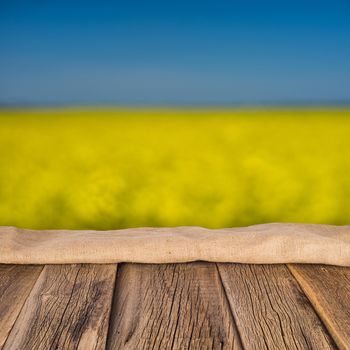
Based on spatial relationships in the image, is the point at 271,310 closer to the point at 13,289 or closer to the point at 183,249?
the point at 183,249

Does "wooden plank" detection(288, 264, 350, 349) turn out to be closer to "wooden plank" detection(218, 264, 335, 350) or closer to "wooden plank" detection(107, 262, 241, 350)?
"wooden plank" detection(218, 264, 335, 350)

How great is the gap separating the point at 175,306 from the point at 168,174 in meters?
0.78

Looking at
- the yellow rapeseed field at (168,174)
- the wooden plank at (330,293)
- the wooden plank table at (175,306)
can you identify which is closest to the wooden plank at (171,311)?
the wooden plank table at (175,306)

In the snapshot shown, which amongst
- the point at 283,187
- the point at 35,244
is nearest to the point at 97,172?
the point at 35,244

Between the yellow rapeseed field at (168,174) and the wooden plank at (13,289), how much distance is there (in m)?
0.43

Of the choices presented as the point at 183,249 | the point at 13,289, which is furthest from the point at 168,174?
the point at 13,289

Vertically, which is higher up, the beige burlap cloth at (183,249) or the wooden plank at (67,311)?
the wooden plank at (67,311)

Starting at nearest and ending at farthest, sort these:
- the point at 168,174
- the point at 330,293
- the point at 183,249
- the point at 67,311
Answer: the point at 67,311, the point at 330,293, the point at 183,249, the point at 168,174

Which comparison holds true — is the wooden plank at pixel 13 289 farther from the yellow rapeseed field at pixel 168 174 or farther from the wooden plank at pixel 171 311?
the yellow rapeseed field at pixel 168 174

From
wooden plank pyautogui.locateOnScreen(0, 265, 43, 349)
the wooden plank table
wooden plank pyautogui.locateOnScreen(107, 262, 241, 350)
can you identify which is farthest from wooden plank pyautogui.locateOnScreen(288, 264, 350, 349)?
wooden plank pyautogui.locateOnScreen(0, 265, 43, 349)

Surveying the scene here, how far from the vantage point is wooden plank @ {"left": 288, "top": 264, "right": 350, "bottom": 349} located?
0.91 m

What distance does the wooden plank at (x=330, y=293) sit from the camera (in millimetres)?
910

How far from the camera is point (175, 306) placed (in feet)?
3.32

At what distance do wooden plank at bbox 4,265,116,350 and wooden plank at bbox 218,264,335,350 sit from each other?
10.2 inches
